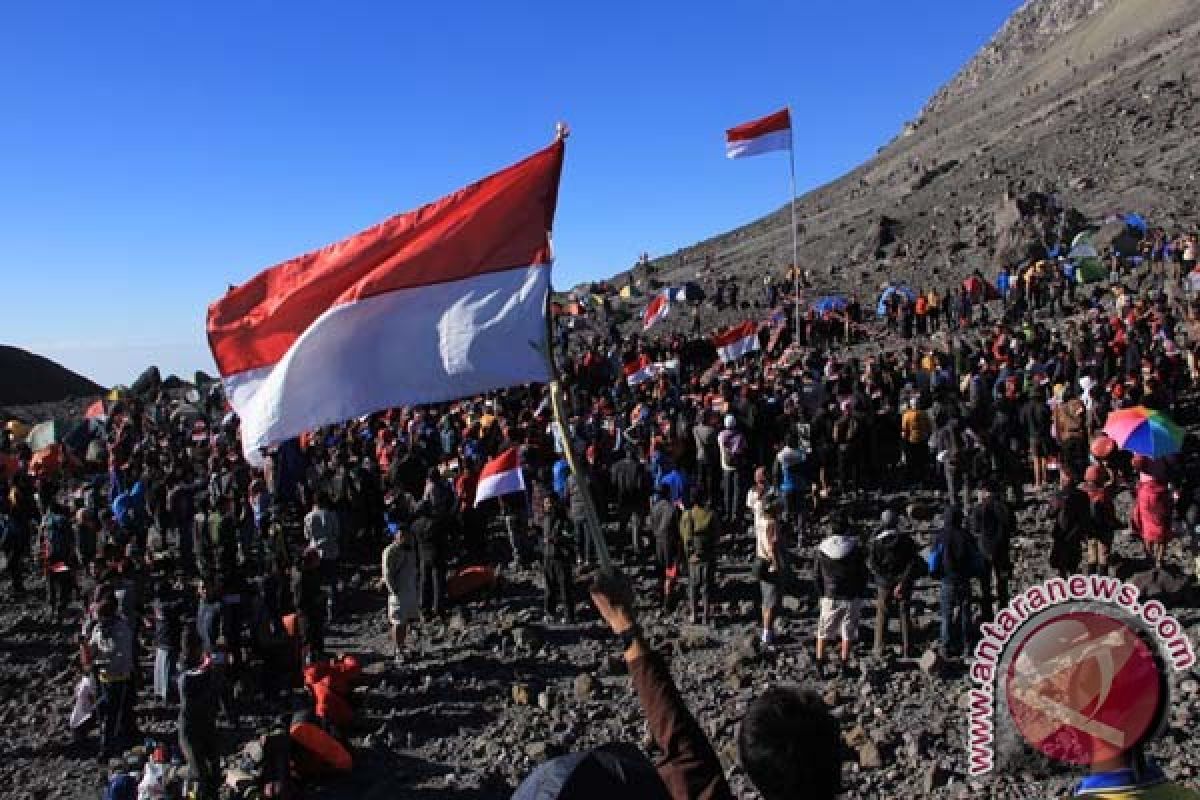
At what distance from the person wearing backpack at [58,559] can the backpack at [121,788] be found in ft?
22.1

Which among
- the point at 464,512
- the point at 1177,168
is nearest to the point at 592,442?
the point at 464,512

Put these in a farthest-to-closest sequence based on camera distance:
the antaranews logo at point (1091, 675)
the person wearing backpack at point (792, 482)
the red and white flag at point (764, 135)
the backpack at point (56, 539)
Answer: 1. the red and white flag at point (764, 135)
2. the backpack at point (56, 539)
3. the person wearing backpack at point (792, 482)
4. the antaranews logo at point (1091, 675)

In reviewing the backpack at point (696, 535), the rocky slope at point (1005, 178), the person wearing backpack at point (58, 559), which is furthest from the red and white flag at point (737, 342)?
the rocky slope at point (1005, 178)

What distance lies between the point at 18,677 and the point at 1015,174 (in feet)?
198

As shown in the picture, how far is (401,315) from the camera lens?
5.98 m

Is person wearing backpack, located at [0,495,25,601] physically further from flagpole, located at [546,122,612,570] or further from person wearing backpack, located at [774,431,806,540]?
flagpole, located at [546,122,612,570]

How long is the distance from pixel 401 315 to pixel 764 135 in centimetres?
→ 2164

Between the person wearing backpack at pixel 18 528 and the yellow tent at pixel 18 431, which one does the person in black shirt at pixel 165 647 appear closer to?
the person wearing backpack at pixel 18 528

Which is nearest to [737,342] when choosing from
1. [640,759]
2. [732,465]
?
[732,465]

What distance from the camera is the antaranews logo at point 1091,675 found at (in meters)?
2.38

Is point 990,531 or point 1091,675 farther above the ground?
point 1091,675

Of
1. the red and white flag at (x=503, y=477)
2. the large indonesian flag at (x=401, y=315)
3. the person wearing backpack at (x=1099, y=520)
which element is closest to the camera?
the large indonesian flag at (x=401, y=315)

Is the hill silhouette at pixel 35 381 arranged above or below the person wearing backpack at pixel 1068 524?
above

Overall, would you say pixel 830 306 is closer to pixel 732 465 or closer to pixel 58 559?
pixel 732 465
